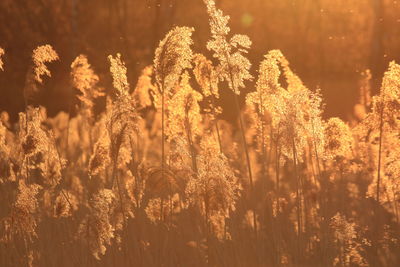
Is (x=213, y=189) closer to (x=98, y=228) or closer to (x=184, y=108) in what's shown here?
(x=98, y=228)

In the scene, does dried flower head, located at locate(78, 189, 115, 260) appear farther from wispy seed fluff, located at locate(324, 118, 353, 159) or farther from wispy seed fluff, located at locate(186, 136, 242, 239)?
wispy seed fluff, located at locate(324, 118, 353, 159)

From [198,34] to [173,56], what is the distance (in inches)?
698

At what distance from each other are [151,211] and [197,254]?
0.86m

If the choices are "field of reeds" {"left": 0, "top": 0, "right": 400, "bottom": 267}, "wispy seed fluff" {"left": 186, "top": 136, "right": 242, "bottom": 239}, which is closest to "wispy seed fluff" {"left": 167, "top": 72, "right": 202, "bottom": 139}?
"field of reeds" {"left": 0, "top": 0, "right": 400, "bottom": 267}

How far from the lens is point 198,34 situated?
21.3 meters

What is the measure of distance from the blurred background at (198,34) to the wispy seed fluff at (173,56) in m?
11.5

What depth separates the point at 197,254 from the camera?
5.07m

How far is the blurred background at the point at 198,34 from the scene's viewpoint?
1742cm

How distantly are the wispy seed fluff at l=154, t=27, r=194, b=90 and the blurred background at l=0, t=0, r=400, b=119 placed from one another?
11532mm

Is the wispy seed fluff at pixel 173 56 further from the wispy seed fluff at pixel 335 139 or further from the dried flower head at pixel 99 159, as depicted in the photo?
the wispy seed fluff at pixel 335 139

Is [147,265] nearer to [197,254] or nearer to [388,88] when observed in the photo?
[197,254]

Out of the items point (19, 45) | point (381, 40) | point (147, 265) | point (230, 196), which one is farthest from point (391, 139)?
point (381, 40)

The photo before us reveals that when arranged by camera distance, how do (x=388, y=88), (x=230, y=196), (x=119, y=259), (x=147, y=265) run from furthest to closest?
A: 1. (x=119, y=259)
2. (x=147, y=265)
3. (x=388, y=88)
4. (x=230, y=196)

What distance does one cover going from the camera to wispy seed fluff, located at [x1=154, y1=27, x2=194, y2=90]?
3.71 meters
